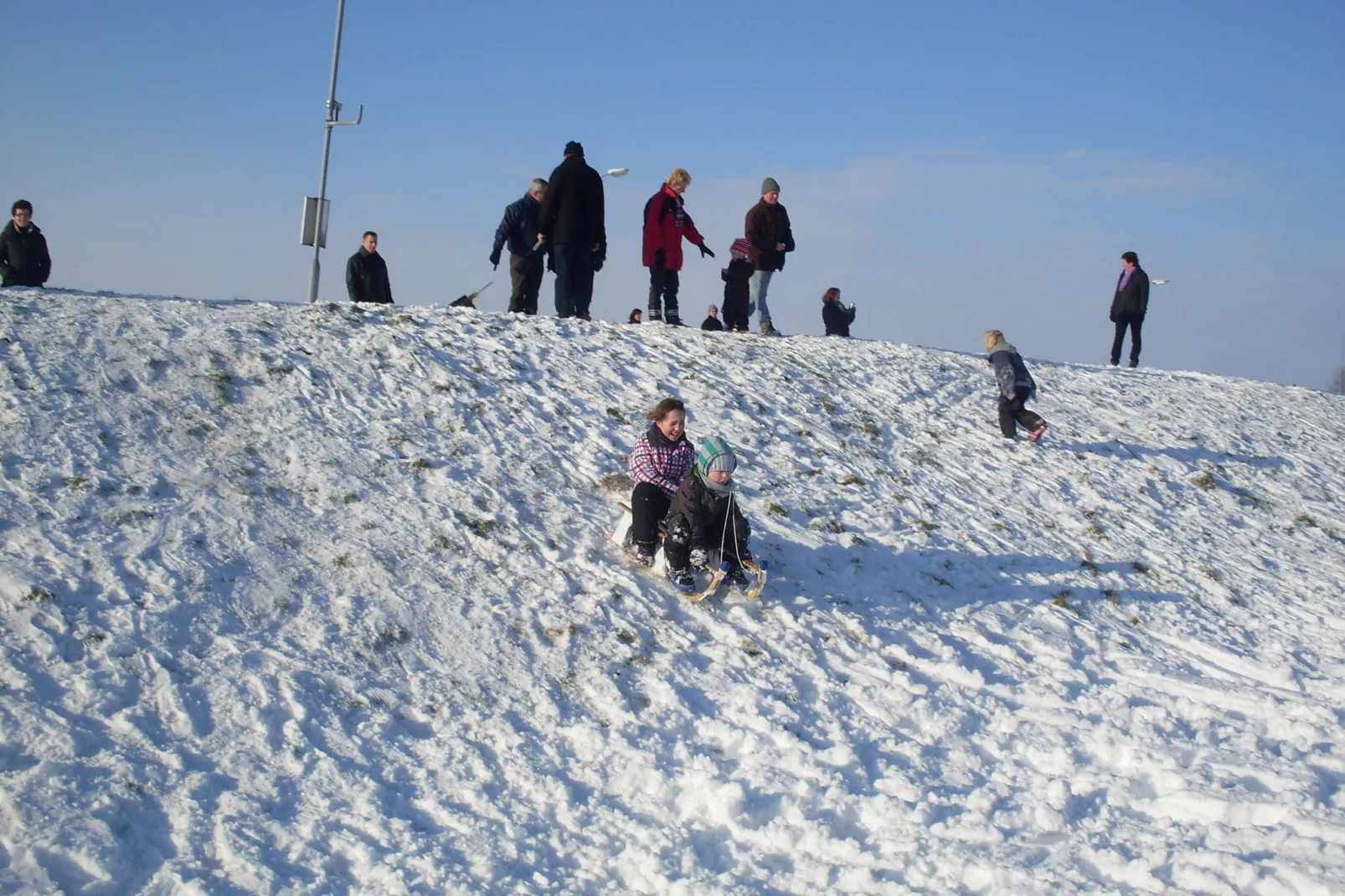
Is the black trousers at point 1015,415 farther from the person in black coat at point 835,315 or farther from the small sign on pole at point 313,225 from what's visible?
the small sign on pole at point 313,225

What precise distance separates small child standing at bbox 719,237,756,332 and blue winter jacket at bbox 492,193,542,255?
295cm

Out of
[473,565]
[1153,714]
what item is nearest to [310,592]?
[473,565]

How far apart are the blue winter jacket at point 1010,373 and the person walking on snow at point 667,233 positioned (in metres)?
4.18

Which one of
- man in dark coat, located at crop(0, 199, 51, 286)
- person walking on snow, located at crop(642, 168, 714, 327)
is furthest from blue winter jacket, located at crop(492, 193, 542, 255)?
man in dark coat, located at crop(0, 199, 51, 286)

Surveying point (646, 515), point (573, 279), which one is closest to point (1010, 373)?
point (573, 279)

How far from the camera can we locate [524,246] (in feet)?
44.5

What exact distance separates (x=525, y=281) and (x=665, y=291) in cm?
203

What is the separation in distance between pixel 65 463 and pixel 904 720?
622 cm

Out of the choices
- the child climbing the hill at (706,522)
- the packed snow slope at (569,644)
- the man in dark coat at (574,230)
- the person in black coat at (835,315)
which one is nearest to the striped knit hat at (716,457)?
the child climbing the hill at (706,522)

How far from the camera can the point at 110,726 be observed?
5.36 metres

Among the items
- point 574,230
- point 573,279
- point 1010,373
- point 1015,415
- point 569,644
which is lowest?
point 569,644

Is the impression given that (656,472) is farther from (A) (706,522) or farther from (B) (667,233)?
(B) (667,233)

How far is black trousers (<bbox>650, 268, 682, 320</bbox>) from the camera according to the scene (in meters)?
14.3

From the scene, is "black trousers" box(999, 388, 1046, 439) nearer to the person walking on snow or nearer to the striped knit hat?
the person walking on snow
